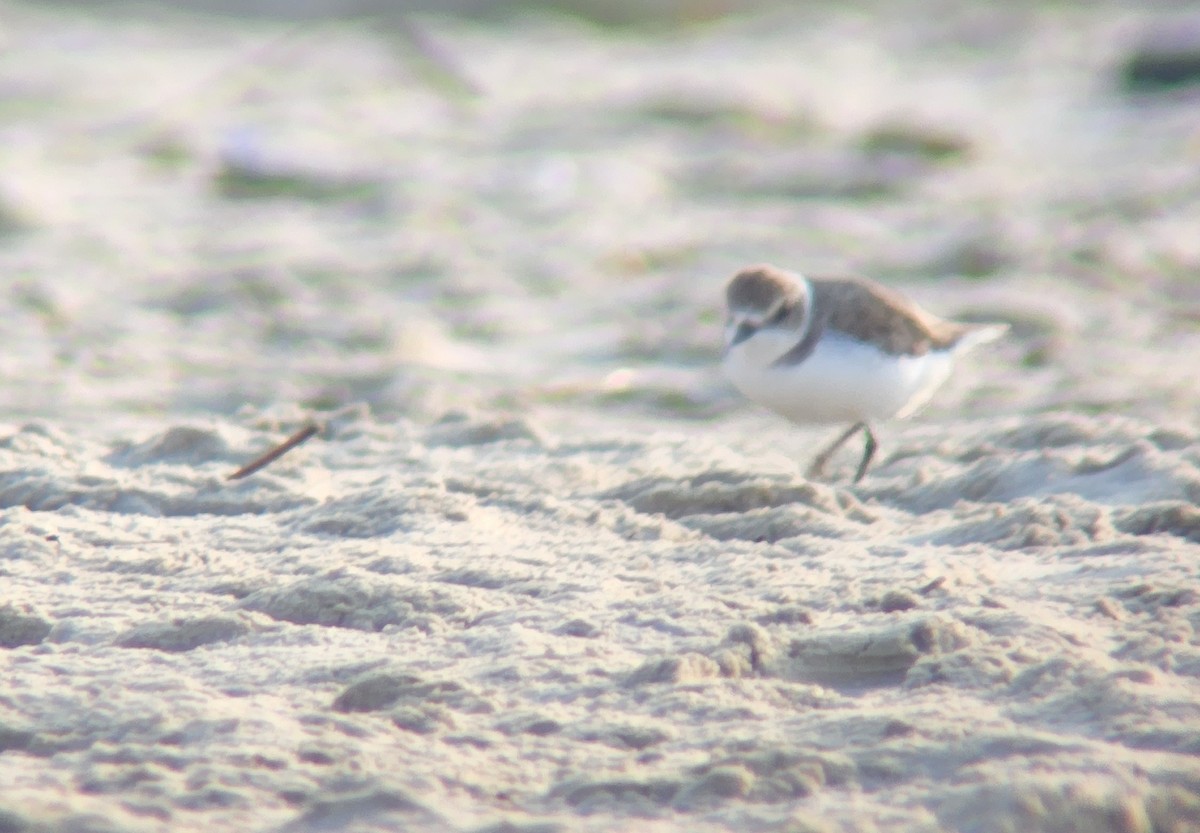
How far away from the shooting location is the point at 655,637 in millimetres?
2725

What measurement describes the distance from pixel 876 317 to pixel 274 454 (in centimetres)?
167

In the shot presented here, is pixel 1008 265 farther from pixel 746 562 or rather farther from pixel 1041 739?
pixel 1041 739

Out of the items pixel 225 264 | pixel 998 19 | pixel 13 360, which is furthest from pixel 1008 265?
pixel 998 19

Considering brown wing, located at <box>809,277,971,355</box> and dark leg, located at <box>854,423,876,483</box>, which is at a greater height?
brown wing, located at <box>809,277,971,355</box>

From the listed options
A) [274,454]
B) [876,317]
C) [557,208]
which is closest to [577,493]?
[274,454]

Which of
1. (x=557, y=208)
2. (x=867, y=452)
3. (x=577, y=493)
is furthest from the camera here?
(x=557, y=208)

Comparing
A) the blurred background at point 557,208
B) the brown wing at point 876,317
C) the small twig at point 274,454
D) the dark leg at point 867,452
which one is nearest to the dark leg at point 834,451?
the dark leg at point 867,452

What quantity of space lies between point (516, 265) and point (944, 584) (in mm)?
3973

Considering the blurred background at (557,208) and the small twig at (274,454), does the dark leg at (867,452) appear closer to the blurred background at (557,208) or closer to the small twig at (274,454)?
the blurred background at (557,208)

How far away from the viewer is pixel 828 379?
4.04m

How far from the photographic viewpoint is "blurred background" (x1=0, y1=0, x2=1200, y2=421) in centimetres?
510

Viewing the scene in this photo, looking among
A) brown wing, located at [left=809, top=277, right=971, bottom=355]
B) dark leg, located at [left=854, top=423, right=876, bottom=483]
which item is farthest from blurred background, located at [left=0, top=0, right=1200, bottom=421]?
dark leg, located at [left=854, top=423, right=876, bottom=483]

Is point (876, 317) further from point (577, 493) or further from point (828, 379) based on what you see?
point (577, 493)

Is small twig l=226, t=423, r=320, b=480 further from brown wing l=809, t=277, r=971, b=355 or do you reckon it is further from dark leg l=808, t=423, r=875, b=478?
brown wing l=809, t=277, r=971, b=355
